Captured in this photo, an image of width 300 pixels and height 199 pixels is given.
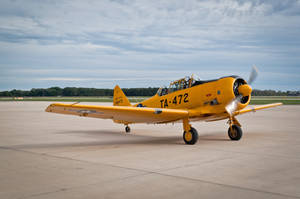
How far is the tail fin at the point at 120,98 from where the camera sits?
14087mm

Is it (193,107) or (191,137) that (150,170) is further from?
(193,107)

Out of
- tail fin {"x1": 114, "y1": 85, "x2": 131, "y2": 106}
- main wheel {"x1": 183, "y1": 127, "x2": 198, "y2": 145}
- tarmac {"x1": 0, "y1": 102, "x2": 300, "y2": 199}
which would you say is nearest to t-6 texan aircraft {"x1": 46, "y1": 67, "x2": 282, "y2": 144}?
main wheel {"x1": 183, "y1": 127, "x2": 198, "y2": 145}

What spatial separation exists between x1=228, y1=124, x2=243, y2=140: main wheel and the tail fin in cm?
490

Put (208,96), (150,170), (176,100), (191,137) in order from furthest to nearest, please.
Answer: (176,100)
(208,96)
(191,137)
(150,170)

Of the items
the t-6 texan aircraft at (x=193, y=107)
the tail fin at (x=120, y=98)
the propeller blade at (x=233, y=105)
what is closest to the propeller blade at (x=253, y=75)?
the t-6 texan aircraft at (x=193, y=107)

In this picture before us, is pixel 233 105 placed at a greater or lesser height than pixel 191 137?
greater

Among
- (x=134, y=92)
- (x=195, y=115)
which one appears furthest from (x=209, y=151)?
(x=134, y=92)

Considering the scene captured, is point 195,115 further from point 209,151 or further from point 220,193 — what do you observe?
point 220,193

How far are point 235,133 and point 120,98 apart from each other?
5.51m

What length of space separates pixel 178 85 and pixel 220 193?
22.8ft

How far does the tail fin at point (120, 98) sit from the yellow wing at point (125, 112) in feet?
11.8

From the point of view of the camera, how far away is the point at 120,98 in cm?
1422

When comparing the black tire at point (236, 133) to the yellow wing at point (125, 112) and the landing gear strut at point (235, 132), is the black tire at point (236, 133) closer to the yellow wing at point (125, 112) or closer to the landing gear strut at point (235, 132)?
the landing gear strut at point (235, 132)

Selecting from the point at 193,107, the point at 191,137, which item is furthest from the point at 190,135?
the point at 193,107
